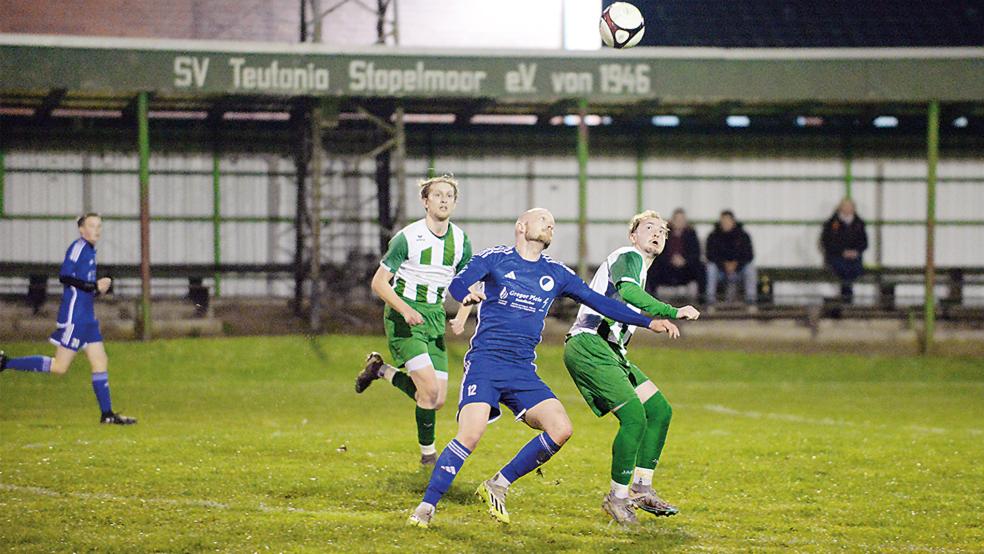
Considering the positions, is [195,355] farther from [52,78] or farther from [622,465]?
[622,465]

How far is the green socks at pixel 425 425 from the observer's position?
9.54m

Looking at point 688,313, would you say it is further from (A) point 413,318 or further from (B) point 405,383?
(B) point 405,383

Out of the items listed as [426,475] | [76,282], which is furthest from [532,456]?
[76,282]

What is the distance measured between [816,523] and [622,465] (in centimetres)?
126

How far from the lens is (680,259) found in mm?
21859

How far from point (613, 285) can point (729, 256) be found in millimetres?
14677

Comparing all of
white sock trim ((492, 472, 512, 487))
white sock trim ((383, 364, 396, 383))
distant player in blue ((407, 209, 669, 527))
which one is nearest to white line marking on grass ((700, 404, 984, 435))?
white sock trim ((383, 364, 396, 383))

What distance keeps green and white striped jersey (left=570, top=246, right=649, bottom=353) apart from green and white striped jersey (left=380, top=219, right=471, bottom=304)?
1.67 m

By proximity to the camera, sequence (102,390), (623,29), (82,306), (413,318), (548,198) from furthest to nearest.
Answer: (548,198) < (623,29) < (102,390) < (82,306) < (413,318)

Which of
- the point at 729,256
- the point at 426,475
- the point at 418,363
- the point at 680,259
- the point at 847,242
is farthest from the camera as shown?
the point at 847,242

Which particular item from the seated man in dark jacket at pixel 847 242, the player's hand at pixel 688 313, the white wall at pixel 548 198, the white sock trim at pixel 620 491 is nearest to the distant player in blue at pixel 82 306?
the white sock trim at pixel 620 491

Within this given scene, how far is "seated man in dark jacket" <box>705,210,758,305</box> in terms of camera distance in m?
22.1

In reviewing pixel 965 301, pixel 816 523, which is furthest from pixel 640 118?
pixel 816 523

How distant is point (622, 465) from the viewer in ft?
25.1
